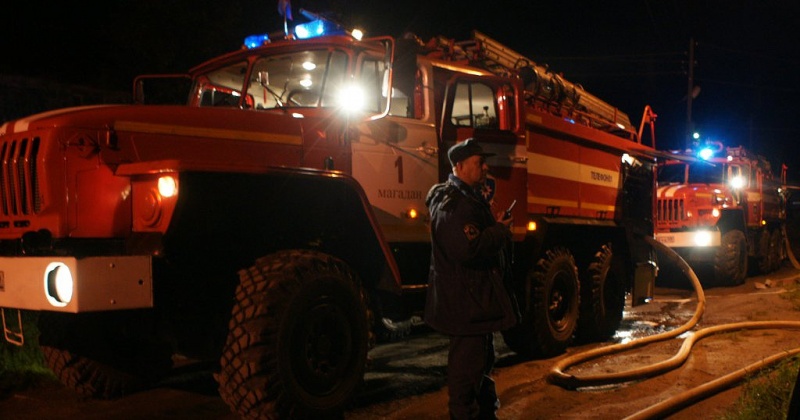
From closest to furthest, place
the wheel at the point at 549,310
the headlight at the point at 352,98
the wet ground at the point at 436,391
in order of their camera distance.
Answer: the wet ground at the point at 436,391, the headlight at the point at 352,98, the wheel at the point at 549,310

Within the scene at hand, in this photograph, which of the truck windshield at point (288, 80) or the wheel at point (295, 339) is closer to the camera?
the wheel at point (295, 339)

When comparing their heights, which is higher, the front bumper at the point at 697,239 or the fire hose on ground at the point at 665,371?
the front bumper at the point at 697,239

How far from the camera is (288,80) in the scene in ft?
19.5

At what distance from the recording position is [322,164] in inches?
206

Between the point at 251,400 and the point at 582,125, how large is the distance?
5309 millimetres

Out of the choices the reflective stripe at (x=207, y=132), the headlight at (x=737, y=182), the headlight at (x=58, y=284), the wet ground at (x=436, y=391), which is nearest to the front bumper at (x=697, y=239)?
the headlight at (x=737, y=182)

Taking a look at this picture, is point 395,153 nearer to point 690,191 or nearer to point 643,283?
point 643,283

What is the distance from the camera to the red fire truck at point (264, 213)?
4273mm

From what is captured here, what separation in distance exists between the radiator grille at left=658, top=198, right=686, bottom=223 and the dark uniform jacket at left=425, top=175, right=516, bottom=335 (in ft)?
37.3

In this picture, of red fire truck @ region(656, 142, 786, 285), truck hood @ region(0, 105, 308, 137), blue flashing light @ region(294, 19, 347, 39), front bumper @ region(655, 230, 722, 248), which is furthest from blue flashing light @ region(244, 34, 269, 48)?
front bumper @ region(655, 230, 722, 248)

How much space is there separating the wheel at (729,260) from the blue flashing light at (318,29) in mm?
10849

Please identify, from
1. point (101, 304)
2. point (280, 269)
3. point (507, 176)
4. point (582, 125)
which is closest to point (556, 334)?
point (507, 176)

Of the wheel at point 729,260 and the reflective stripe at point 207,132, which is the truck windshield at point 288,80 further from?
the wheel at point 729,260

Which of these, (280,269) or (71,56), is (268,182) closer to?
(280,269)
